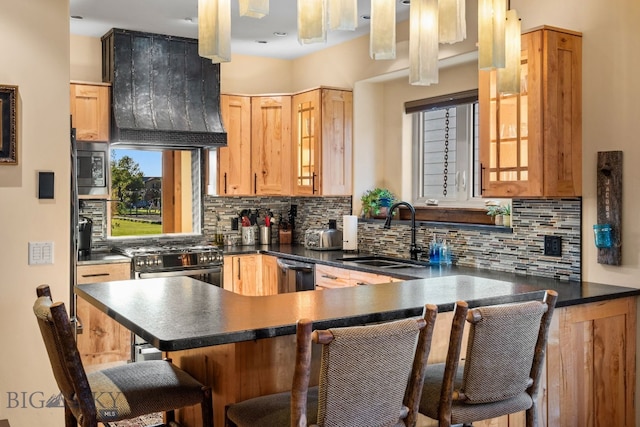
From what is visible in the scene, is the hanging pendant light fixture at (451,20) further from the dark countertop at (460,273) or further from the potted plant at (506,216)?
the potted plant at (506,216)

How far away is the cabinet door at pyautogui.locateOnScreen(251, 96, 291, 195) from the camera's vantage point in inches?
231

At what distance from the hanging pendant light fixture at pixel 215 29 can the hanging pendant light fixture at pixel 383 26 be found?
53 cm

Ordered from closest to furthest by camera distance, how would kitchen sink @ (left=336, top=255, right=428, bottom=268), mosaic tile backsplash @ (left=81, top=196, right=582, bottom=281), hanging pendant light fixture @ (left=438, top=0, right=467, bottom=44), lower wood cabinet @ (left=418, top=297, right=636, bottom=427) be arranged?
hanging pendant light fixture @ (left=438, top=0, right=467, bottom=44) → lower wood cabinet @ (left=418, top=297, right=636, bottom=427) → mosaic tile backsplash @ (left=81, top=196, right=582, bottom=281) → kitchen sink @ (left=336, top=255, right=428, bottom=268)

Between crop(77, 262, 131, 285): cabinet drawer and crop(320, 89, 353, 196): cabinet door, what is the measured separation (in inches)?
70.4

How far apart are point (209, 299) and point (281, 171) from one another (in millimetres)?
3572

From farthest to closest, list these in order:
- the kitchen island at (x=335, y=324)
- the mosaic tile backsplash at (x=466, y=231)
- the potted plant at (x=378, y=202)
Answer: the potted plant at (x=378, y=202)
the mosaic tile backsplash at (x=466, y=231)
the kitchen island at (x=335, y=324)

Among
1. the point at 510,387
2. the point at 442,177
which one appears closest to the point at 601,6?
the point at 442,177

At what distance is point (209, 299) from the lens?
240 cm

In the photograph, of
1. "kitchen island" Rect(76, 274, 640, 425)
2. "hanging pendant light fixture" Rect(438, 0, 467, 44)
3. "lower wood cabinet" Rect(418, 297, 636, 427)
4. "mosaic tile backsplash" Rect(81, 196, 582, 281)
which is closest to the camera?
"kitchen island" Rect(76, 274, 640, 425)

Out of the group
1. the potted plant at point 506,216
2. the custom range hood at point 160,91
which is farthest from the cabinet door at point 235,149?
the potted plant at point 506,216

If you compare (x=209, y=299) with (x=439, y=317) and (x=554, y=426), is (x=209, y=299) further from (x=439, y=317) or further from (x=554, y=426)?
(x=554, y=426)

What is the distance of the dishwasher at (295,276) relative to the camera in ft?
16.2

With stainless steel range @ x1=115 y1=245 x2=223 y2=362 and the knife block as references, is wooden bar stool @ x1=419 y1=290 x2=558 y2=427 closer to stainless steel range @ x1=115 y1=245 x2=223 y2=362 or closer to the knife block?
stainless steel range @ x1=115 y1=245 x2=223 y2=362

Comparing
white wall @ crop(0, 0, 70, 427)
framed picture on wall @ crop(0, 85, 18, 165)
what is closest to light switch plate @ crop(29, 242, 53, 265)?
white wall @ crop(0, 0, 70, 427)
